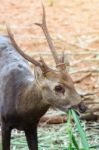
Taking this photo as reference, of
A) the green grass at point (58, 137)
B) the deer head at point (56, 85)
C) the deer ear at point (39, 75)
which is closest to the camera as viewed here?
the deer head at point (56, 85)

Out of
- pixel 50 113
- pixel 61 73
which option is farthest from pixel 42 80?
pixel 50 113

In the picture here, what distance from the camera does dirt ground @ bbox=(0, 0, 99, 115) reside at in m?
8.82

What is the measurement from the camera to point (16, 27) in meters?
10.8

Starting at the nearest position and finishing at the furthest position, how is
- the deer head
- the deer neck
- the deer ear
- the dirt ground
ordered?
the deer head, the deer ear, the deer neck, the dirt ground

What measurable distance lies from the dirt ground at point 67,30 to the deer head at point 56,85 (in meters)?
2.38

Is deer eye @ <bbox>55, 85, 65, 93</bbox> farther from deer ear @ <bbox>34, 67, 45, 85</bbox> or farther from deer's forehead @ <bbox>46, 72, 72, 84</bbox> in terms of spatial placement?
deer ear @ <bbox>34, 67, 45, 85</bbox>

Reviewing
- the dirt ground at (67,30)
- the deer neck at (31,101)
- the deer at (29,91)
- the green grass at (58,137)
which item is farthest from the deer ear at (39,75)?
the dirt ground at (67,30)

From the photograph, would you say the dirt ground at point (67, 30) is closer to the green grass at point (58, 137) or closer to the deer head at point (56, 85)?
the green grass at point (58, 137)

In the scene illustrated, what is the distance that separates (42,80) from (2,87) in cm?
64

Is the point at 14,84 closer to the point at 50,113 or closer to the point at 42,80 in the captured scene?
the point at 42,80

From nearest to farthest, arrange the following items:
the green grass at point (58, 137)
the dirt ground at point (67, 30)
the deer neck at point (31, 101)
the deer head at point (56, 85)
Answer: the deer head at point (56, 85), the deer neck at point (31, 101), the green grass at point (58, 137), the dirt ground at point (67, 30)

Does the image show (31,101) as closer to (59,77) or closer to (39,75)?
(39,75)

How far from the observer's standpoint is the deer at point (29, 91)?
5184 millimetres

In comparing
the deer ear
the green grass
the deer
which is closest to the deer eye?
the deer
